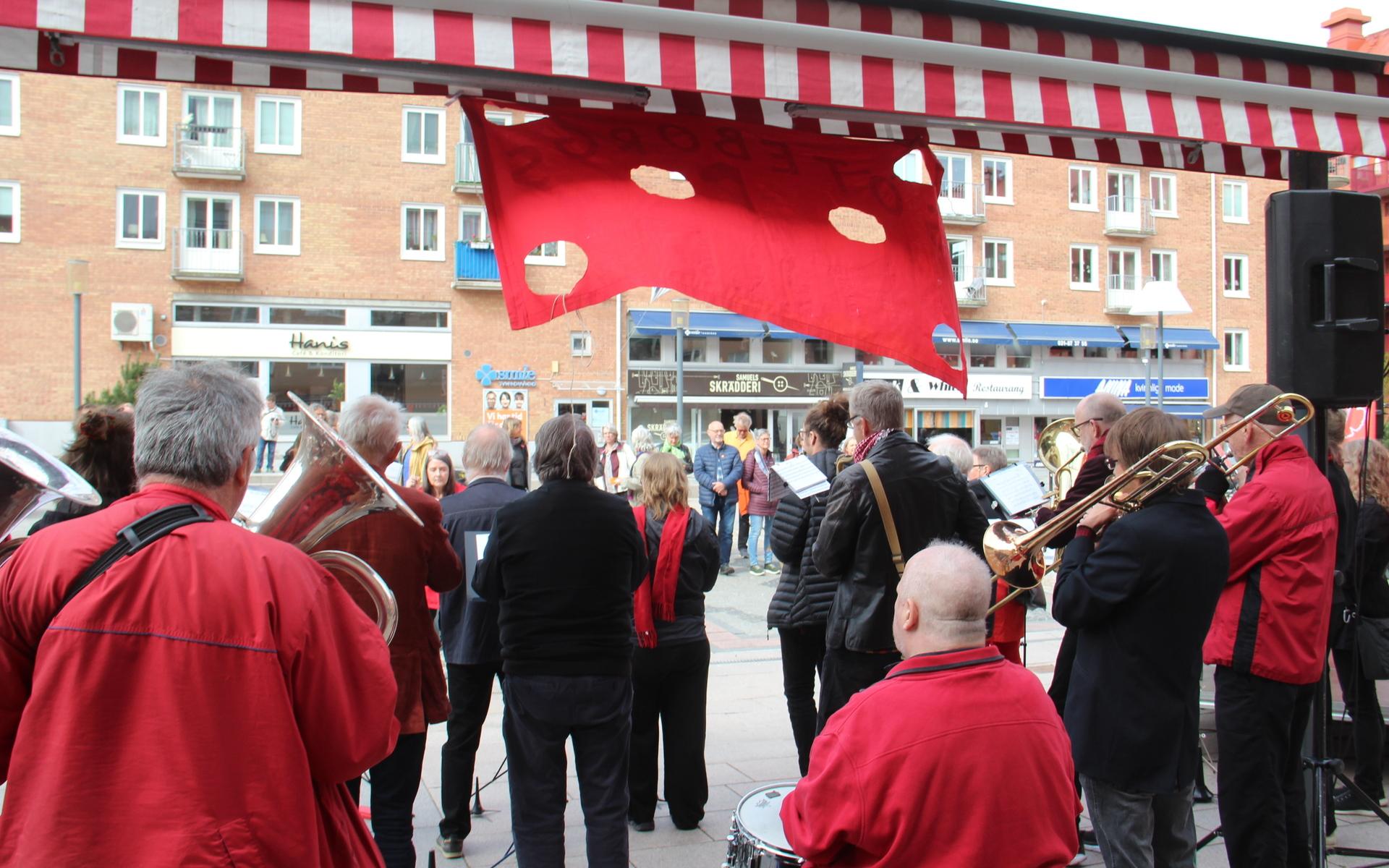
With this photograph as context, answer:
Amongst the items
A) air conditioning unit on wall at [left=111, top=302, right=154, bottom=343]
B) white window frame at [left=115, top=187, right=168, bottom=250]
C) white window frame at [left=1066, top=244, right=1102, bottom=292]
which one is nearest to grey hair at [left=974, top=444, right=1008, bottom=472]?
air conditioning unit on wall at [left=111, top=302, right=154, bottom=343]

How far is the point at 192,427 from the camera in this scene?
2061mm

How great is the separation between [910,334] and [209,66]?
2173 millimetres

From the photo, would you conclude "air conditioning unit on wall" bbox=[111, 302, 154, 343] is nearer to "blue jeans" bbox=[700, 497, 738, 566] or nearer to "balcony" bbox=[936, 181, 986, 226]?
"blue jeans" bbox=[700, 497, 738, 566]

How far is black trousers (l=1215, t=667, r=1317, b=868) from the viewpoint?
12.2 ft

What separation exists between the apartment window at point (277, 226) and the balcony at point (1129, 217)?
2682cm

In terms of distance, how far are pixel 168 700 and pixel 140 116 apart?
99.9 ft

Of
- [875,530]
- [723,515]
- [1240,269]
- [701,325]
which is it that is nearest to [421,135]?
[701,325]

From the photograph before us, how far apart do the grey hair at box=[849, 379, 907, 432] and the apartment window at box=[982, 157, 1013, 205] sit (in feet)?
105

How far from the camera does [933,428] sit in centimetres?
3562

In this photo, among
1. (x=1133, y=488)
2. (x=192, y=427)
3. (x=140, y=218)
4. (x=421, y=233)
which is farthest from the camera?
(x=421, y=233)

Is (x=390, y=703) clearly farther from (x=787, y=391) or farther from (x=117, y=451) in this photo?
(x=787, y=391)

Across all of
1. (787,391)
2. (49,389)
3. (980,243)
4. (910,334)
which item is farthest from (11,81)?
(910,334)

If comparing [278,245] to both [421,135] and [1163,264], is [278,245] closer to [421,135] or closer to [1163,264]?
[421,135]

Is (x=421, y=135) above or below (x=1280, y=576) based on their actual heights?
above
